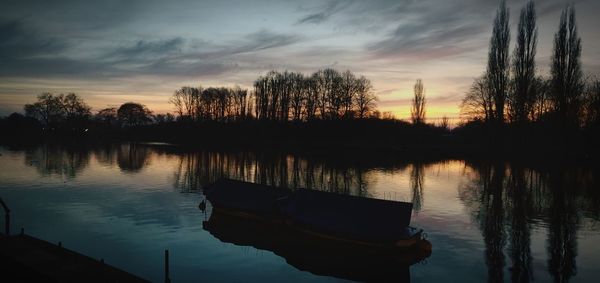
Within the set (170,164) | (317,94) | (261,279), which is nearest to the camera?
(261,279)

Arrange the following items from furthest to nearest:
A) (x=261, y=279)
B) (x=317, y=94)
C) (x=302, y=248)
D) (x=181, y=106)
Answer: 1. (x=181, y=106)
2. (x=317, y=94)
3. (x=302, y=248)
4. (x=261, y=279)

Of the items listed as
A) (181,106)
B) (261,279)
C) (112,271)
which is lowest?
(261,279)

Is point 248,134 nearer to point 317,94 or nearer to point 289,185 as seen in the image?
point 317,94

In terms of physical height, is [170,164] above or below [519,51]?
below

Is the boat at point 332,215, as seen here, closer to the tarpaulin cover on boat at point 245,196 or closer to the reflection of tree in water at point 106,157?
the tarpaulin cover on boat at point 245,196

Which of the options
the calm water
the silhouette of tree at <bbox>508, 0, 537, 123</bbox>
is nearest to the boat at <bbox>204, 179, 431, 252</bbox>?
the calm water

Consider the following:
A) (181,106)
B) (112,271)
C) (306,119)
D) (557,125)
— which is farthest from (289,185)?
(181,106)

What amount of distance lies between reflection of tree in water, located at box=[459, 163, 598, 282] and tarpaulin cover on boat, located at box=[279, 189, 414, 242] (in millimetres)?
4429

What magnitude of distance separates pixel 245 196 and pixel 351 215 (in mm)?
8061

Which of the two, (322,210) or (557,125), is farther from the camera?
(557,125)

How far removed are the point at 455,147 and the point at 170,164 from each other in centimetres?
5810

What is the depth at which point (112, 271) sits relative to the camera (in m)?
12.1

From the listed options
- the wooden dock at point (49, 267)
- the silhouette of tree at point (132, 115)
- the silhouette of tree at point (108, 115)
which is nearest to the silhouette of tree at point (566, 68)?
the wooden dock at point (49, 267)

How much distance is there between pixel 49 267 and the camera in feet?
39.5
